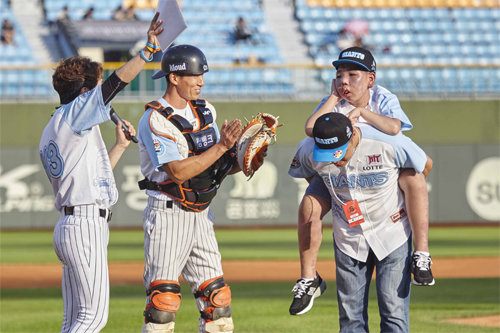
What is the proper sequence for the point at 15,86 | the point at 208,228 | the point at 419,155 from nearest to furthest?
the point at 419,155 < the point at 208,228 < the point at 15,86

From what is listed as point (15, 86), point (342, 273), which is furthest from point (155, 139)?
point (15, 86)

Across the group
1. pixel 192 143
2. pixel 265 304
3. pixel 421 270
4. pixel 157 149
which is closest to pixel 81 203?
pixel 157 149

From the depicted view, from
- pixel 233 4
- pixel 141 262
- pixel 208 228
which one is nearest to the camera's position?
pixel 208 228

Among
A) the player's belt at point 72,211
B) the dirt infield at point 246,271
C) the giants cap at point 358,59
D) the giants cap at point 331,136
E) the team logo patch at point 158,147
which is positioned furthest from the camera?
the dirt infield at point 246,271

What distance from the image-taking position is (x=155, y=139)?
522cm

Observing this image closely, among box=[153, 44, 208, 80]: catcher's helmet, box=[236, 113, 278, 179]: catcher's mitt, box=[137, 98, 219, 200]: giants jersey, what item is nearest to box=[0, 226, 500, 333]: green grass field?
box=[137, 98, 219, 200]: giants jersey

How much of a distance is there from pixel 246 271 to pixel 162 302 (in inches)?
317

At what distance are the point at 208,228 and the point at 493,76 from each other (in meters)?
17.4

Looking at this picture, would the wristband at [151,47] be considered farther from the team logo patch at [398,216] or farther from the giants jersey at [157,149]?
the team logo patch at [398,216]

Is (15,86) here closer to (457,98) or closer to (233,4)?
(233,4)

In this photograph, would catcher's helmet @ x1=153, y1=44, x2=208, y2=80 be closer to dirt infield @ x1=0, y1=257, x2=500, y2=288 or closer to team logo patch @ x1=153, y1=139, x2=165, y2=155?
team logo patch @ x1=153, y1=139, x2=165, y2=155

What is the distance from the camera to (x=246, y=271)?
13.3 m

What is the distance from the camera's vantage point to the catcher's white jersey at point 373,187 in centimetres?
479

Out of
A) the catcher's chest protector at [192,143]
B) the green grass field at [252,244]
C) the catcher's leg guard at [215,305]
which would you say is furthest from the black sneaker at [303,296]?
the green grass field at [252,244]
